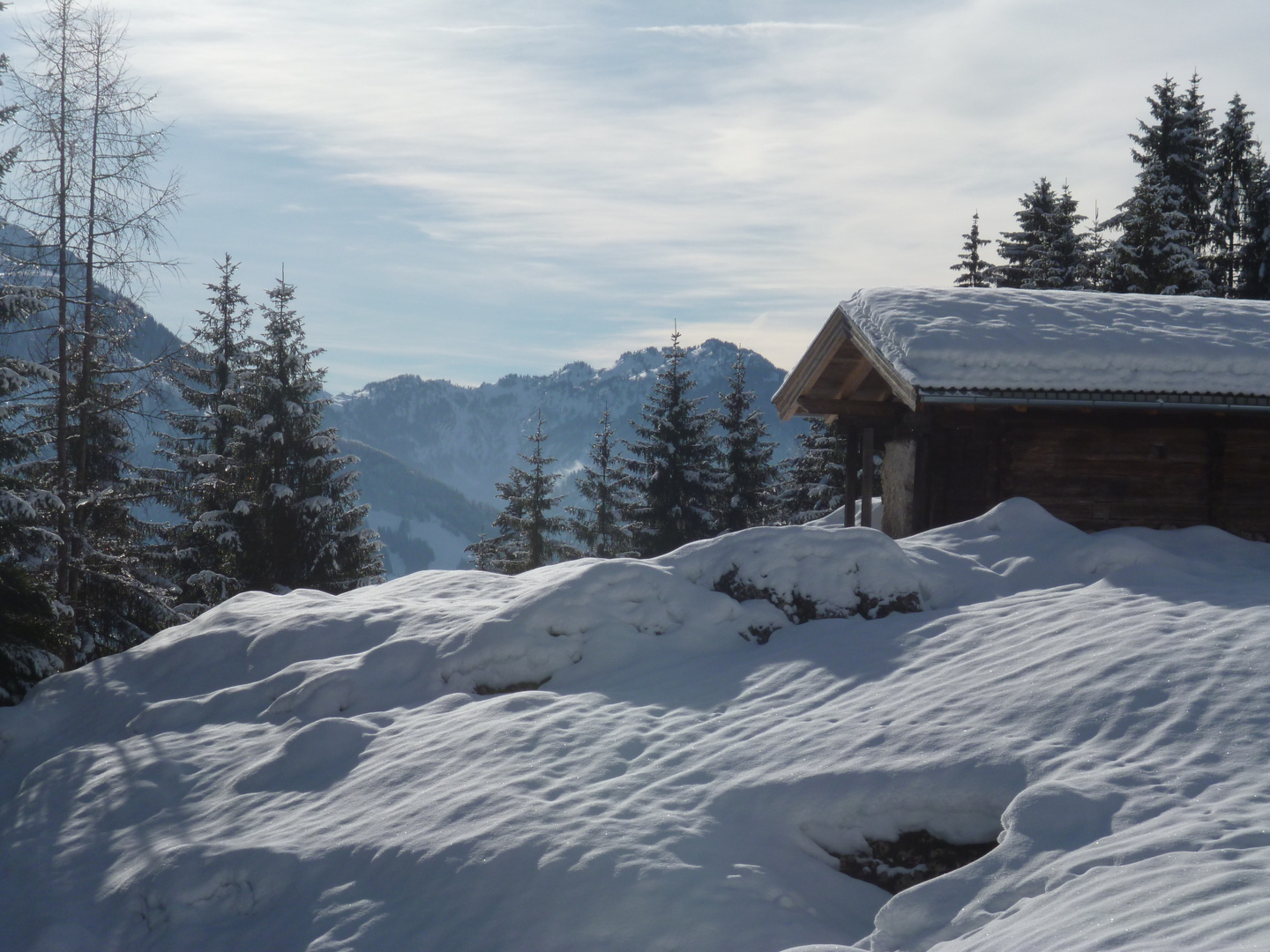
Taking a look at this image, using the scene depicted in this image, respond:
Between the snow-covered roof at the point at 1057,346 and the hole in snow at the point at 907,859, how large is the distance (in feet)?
21.2

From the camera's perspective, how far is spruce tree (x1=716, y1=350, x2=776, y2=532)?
30.3m

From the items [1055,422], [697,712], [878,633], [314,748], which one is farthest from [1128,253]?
[314,748]

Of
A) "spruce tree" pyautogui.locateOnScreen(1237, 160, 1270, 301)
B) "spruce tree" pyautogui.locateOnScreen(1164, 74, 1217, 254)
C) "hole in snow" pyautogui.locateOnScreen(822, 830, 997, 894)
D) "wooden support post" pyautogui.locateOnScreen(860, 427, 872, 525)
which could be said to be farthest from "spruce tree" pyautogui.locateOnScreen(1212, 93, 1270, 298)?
"hole in snow" pyautogui.locateOnScreen(822, 830, 997, 894)

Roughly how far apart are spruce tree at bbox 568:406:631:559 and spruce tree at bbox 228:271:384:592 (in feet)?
29.7

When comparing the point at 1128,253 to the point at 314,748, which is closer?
the point at 314,748

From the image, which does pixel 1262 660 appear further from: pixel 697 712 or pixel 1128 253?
pixel 1128 253

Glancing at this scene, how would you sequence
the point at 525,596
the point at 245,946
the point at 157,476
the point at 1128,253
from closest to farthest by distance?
the point at 245,946 → the point at 525,596 → the point at 157,476 → the point at 1128,253

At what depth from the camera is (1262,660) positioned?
516 cm

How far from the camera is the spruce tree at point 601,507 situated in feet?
105

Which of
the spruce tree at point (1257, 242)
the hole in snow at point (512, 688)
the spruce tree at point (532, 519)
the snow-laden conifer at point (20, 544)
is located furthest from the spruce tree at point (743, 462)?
the hole in snow at point (512, 688)

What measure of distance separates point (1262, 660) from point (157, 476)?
25246mm

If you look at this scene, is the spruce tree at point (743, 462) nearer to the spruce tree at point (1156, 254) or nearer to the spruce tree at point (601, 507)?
the spruce tree at point (601, 507)

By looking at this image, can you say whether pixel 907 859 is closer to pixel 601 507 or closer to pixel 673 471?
pixel 673 471

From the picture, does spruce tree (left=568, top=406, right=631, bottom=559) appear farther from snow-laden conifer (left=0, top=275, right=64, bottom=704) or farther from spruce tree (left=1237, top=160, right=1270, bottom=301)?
spruce tree (left=1237, top=160, right=1270, bottom=301)
